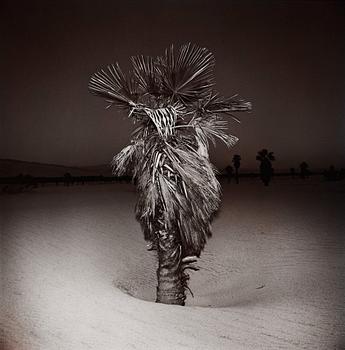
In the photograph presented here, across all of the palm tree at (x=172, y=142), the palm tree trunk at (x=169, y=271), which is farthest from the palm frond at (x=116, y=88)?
the palm tree trunk at (x=169, y=271)

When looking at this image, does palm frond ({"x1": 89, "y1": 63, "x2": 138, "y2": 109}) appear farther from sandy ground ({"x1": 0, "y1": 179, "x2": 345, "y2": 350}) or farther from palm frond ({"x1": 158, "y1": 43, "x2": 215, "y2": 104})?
sandy ground ({"x1": 0, "y1": 179, "x2": 345, "y2": 350})

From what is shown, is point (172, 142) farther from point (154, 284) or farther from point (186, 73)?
point (154, 284)

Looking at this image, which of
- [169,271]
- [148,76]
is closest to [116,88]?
[148,76]

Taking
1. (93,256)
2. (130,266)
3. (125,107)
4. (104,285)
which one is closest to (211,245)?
(130,266)

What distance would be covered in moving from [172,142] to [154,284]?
4136mm

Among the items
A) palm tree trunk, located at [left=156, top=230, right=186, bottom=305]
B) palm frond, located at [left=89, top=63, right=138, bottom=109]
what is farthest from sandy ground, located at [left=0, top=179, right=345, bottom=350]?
palm frond, located at [left=89, top=63, right=138, bottom=109]

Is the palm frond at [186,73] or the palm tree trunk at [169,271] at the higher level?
the palm frond at [186,73]

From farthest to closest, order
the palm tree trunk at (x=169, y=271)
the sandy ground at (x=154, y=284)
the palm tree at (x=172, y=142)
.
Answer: the palm tree trunk at (x=169, y=271) < the palm tree at (x=172, y=142) < the sandy ground at (x=154, y=284)

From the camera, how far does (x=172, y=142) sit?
242 inches

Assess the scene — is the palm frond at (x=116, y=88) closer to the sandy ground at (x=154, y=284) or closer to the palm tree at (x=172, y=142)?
the palm tree at (x=172, y=142)

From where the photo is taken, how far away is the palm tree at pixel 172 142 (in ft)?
19.1

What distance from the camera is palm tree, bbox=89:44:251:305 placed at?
230 inches

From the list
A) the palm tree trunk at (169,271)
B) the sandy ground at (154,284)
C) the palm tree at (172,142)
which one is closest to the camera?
the sandy ground at (154,284)

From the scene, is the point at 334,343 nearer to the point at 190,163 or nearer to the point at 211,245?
the point at 190,163
